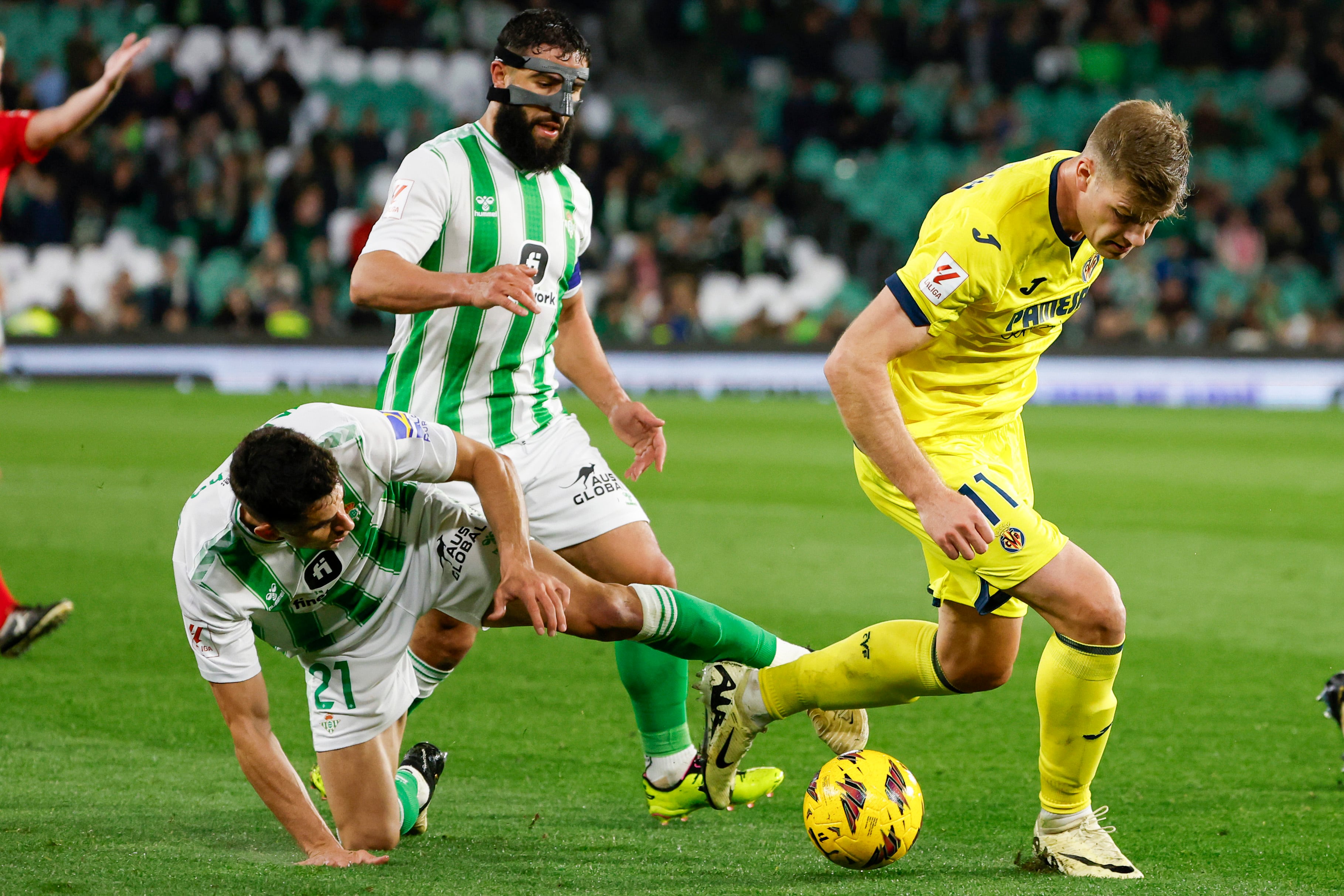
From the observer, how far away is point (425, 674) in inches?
186

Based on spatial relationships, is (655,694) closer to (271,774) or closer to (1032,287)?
(271,774)

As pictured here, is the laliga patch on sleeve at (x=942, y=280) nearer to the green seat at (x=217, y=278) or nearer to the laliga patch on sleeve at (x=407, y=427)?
the laliga patch on sleeve at (x=407, y=427)

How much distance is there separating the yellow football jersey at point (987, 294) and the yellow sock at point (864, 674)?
576 millimetres

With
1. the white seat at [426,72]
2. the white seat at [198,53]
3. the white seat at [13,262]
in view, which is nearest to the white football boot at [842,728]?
the white seat at [13,262]

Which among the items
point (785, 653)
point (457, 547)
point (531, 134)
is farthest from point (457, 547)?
point (531, 134)

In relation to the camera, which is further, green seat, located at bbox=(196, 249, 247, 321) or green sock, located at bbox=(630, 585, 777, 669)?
green seat, located at bbox=(196, 249, 247, 321)

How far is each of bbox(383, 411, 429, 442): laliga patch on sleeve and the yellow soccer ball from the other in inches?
50.5

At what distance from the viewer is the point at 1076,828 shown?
377 cm

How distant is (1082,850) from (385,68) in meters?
19.7

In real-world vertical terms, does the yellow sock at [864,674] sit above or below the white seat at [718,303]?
above

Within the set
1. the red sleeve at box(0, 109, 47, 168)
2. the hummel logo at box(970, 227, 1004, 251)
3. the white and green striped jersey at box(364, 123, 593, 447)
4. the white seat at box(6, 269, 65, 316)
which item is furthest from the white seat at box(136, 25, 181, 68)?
the hummel logo at box(970, 227, 1004, 251)

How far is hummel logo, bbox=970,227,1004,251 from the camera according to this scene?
12.2 feet

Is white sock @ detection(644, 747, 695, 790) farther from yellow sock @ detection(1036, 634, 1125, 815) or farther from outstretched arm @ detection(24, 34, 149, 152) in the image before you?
outstretched arm @ detection(24, 34, 149, 152)

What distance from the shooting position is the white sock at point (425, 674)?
470cm
